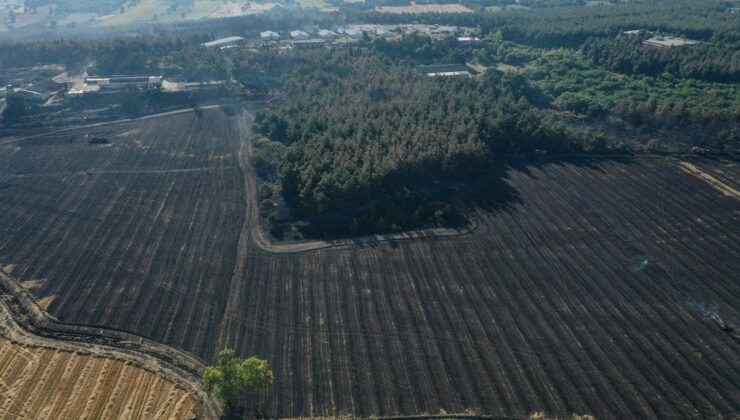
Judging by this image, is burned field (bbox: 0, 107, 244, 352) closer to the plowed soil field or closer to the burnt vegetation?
the burnt vegetation

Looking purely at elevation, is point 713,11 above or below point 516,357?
above

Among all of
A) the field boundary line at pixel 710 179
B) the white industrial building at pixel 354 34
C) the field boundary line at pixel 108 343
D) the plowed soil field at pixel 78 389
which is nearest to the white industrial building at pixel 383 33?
the white industrial building at pixel 354 34

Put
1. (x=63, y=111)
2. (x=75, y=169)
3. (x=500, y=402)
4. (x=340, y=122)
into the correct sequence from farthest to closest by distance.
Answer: (x=63, y=111)
(x=340, y=122)
(x=75, y=169)
(x=500, y=402)

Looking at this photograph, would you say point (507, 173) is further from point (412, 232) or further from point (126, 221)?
point (126, 221)

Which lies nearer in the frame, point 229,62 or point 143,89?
point 143,89

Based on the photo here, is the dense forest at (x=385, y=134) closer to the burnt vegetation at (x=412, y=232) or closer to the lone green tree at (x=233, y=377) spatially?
the burnt vegetation at (x=412, y=232)

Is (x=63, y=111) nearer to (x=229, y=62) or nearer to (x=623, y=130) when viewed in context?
(x=229, y=62)

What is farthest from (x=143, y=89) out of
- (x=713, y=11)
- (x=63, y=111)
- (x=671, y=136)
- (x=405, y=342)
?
(x=713, y=11)
